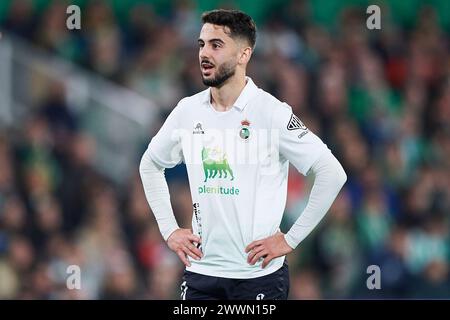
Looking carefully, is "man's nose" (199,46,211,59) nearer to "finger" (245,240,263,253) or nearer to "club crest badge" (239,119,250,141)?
"club crest badge" (239,119,250,141)

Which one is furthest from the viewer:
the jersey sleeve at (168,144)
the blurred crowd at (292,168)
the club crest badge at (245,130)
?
the blurred crowd at (292,168)

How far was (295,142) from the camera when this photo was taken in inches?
221

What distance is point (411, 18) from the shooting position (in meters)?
11.9

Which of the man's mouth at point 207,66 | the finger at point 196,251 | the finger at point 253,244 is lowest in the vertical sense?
the finger at point 196,251

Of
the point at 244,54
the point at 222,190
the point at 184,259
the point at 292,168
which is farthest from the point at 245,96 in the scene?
the point at 292,168

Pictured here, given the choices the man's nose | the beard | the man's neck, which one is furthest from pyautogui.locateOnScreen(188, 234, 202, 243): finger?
the man's nose

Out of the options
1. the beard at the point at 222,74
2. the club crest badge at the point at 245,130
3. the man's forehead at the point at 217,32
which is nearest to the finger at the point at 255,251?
the club crest badge at the point at 245,130

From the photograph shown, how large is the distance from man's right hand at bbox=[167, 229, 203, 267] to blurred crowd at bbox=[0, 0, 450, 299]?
3.54 meters

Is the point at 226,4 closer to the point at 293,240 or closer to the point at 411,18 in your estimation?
the point at 411,18

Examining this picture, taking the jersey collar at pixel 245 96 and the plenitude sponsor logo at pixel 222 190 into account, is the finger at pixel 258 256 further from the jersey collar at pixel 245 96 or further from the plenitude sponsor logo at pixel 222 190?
the jersey collar at pixel 245 96

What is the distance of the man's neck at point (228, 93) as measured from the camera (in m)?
5.73

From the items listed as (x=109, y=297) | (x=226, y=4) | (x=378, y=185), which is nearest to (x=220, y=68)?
(x=109, y=297)

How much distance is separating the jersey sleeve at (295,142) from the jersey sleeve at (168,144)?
0.58 meters

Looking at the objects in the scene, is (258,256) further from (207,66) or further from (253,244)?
(207,66)
